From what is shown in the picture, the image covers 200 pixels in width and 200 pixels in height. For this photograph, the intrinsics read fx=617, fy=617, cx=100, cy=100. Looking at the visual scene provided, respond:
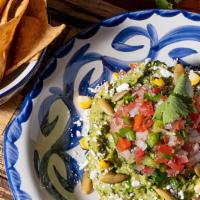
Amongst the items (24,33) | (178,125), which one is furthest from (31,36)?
(178,125)

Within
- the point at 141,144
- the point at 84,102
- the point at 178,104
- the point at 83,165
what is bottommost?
the point at 83,165

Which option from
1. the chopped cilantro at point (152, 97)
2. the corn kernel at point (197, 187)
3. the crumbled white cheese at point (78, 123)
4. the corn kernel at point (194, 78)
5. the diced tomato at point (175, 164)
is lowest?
the crumbled white cheese at point (78, 123)

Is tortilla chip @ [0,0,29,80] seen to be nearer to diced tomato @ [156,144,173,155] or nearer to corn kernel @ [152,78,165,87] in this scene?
corn kernel @ [152,78,165,87]

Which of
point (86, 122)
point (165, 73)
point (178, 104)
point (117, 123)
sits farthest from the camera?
point (86, 122)

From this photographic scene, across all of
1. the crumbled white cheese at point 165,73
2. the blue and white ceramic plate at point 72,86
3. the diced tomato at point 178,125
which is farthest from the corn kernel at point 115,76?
the diced tomato at point 178,125

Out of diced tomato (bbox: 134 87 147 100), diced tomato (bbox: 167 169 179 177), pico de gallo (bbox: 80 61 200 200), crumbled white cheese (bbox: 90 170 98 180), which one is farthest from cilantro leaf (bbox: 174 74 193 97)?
crumbled white cheese (bbox: 90 170 98 180)

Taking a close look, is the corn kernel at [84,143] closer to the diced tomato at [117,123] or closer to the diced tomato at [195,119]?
the diced tomato at [117,123]

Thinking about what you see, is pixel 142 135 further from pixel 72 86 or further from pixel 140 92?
pixel 72 86
